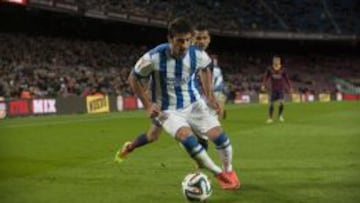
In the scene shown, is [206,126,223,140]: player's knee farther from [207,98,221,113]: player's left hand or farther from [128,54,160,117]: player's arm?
[128,54,160,117]: player's arm

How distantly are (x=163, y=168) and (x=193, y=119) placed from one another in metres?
2.73

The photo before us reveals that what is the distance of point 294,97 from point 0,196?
48846 mm

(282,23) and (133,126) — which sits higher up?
(282,23)

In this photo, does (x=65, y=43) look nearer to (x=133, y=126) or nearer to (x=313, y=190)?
(x=133, y=126)

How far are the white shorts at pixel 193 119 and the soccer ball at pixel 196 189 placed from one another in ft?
2.14

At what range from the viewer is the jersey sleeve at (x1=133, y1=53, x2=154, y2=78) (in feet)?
26.9

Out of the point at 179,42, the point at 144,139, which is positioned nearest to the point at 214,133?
the point at 179,42

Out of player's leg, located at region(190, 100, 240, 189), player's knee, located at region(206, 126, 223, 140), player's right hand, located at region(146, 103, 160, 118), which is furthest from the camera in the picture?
player's knee, located at region(206, 126, 223, 140)

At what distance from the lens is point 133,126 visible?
73.4 ft

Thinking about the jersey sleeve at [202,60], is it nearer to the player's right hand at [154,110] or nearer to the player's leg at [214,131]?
the player's leg at [214,131]

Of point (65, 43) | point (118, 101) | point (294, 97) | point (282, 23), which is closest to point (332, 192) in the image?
point (118, 101)

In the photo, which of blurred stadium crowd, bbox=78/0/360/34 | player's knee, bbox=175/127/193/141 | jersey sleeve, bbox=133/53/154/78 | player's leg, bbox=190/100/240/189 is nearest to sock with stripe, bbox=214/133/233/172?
player's leg, bbox=190/100/240/189

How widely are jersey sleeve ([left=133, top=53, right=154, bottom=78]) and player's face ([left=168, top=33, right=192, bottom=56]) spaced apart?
0.31 m

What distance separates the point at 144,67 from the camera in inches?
324
